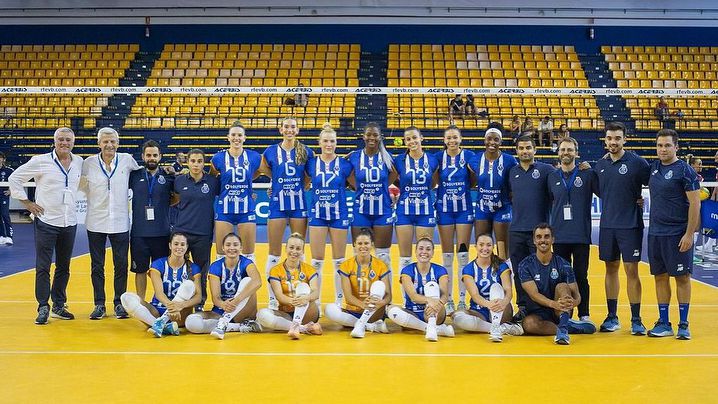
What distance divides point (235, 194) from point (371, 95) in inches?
622

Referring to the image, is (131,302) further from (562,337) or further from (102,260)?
(562,337)

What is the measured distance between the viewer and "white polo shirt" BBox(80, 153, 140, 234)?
7.45 meters

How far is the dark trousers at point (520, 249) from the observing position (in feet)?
23.4

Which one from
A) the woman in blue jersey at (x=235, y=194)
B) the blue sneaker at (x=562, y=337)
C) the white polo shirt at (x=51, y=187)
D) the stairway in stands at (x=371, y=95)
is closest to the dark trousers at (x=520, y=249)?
the blue sneaker at (x=562, y=337)

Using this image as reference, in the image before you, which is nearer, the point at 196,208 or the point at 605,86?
the point at 196,208

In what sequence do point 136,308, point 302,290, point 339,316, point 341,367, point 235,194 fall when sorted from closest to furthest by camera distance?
1. point 341,367
2. point 136,308
3. point 302,290
4. point 339,316
5. point 235,194

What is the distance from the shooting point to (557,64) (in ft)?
79.4

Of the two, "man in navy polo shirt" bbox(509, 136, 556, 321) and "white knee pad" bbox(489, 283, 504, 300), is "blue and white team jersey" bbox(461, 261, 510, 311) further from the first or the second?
"man in navy polo shirt" bbox(509, 136, 556, 321)

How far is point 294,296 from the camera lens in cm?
670

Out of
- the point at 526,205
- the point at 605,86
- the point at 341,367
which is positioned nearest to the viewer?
the point at 341,367

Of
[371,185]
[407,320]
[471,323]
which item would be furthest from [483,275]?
[371,185]

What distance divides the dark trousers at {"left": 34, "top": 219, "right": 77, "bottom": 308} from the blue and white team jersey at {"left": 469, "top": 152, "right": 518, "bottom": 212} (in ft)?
14.3

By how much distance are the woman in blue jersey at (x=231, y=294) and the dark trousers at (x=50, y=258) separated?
175 centimetres

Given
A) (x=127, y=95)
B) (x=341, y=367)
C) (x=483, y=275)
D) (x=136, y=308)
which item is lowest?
(x=341, y=367)
